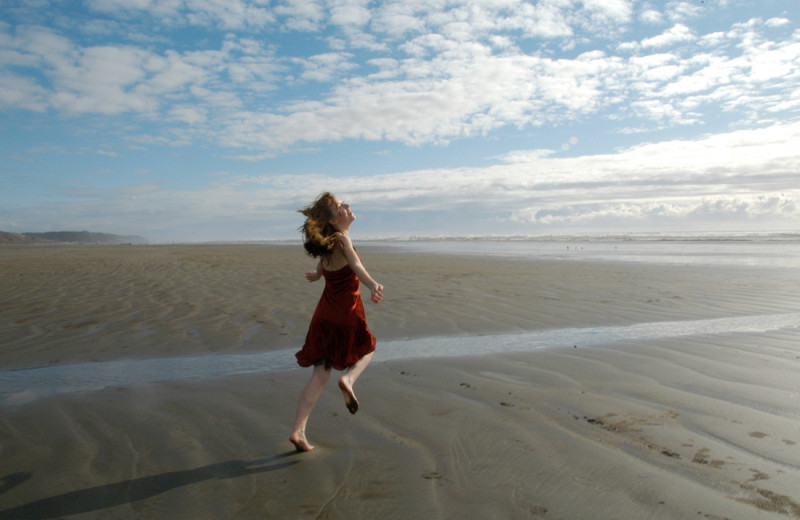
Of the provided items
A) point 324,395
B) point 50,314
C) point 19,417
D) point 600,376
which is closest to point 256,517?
point 324,395

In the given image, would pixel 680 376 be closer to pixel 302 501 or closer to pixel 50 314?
pixel 302 501

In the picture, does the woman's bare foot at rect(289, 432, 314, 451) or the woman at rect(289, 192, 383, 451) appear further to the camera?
the woman at rect(289, 192, 383, 451)

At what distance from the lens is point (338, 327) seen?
11.7 ft

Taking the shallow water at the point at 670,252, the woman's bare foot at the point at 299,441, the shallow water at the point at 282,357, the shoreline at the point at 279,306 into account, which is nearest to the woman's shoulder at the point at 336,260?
the woman's bare foot at the point at 299,441

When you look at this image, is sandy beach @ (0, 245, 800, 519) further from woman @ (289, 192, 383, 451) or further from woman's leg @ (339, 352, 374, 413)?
woman @ (289, 192, 383, 451)

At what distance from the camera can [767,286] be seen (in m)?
11.8

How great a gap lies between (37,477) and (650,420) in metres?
4.08

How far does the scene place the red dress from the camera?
3561 millimetres

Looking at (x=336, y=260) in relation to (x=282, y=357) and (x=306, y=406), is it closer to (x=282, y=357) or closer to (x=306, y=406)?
(x=306, y=406)

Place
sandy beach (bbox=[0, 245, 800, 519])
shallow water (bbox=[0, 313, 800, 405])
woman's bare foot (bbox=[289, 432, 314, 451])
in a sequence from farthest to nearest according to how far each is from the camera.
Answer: shallow water (bbox=[0, 313, 800, 405]), woman's bare foot (bbox=[289, 432, 314, 451]), sandy beach (bbox=[0, 245, 800, 519])

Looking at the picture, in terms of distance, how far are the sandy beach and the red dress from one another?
0.59m

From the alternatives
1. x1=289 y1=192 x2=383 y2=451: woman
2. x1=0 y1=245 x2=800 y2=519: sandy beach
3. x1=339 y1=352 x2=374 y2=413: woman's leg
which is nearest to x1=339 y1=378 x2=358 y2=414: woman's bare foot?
x1=339 y1=352 x2=374 y2=413: woman's leg

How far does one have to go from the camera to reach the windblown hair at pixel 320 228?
3.51 metres

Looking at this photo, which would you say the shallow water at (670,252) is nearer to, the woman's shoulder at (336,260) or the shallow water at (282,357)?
the shallow water at (282,357)
